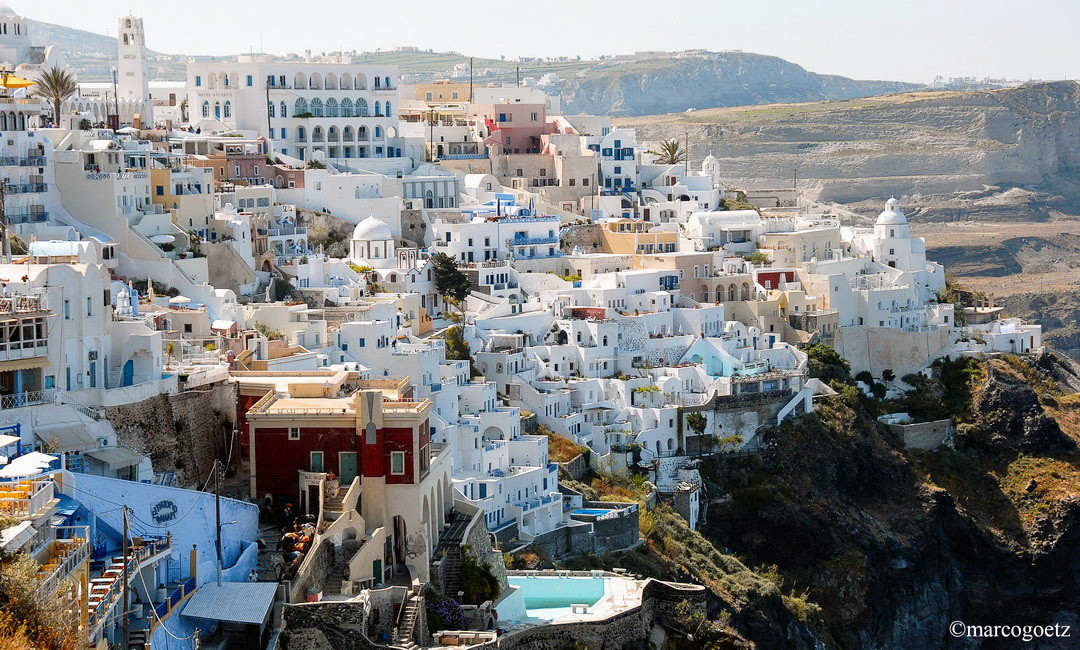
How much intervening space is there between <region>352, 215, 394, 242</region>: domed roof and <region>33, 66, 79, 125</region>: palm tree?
8.66 m

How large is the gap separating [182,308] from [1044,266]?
91240mm

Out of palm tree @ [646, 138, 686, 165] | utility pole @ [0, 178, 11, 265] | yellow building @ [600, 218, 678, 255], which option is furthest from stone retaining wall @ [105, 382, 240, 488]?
palm tree @ [646, 138, 686, 165]

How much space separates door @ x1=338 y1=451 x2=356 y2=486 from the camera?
95.0ft

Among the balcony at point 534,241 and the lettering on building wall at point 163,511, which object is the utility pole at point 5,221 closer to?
the lettering on building wall at point 163,511

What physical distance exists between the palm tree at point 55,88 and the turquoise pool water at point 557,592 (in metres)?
23.6

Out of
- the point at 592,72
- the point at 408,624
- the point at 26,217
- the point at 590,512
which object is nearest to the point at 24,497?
the point at 408,624

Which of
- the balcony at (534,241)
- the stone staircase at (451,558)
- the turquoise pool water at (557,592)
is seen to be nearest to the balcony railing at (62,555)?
the stone staircase at (451,558)

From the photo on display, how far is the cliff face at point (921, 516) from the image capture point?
49.2 m

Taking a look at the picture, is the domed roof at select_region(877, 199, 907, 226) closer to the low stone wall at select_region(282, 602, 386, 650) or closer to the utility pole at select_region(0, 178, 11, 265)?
the utility pole at select_region(0, 178, 11, 265)

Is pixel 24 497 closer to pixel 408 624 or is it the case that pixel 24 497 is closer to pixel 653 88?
pixel 408 624

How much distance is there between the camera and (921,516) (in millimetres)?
53656

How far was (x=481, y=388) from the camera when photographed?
4325cm

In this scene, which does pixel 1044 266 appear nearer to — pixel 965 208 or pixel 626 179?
pixel 965 208

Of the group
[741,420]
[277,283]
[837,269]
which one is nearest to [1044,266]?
[837,269]
